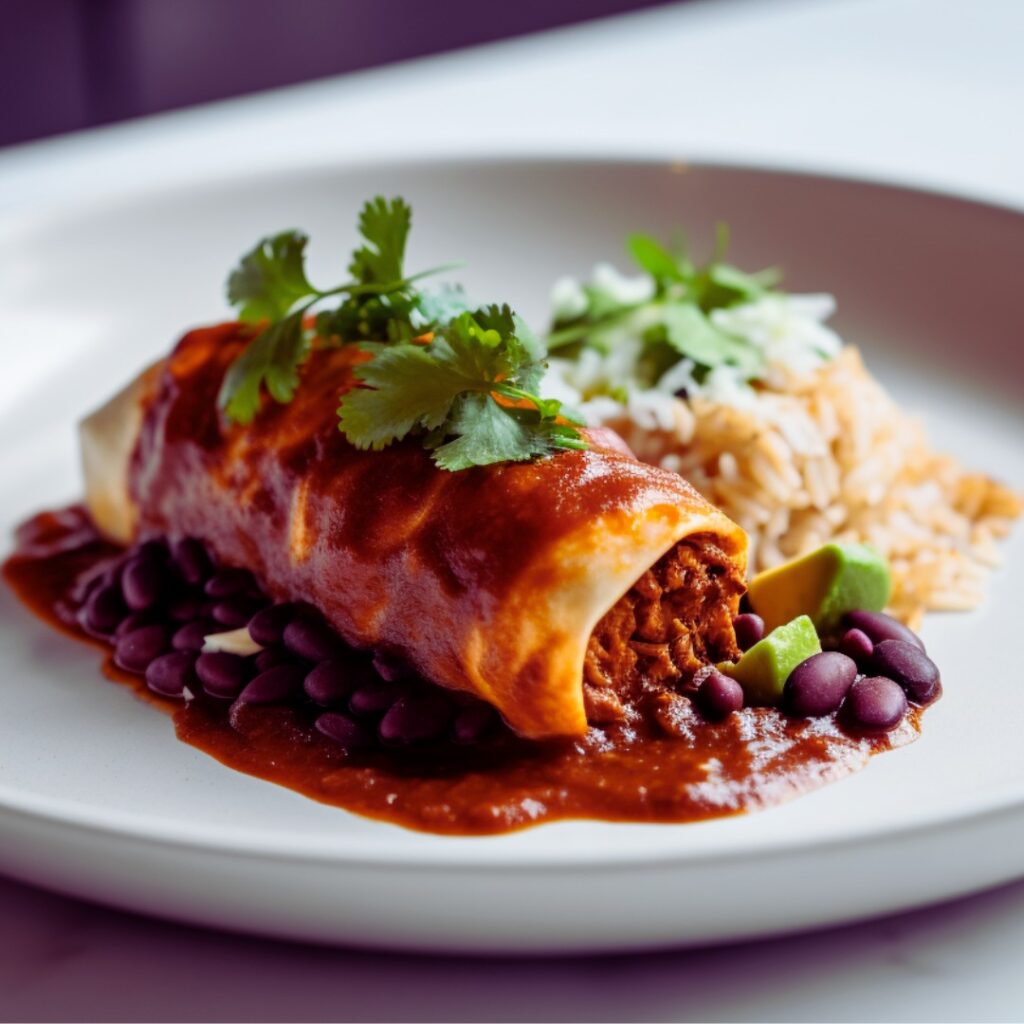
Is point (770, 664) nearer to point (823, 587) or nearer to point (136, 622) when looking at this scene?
point (823, 587)

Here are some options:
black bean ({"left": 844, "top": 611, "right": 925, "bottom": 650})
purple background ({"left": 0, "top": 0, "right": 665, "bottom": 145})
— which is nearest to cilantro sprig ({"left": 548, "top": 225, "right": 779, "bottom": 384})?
black bean ({"left": 844, "top": 611, "right": 925, "bottom": 650})

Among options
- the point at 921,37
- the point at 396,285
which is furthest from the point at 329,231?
the point at 921,37

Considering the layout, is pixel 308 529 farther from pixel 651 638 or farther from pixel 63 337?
pixel 63 337

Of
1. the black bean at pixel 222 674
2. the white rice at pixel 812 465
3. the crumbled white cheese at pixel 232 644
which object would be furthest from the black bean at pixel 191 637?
the white rice at pixel 812 465

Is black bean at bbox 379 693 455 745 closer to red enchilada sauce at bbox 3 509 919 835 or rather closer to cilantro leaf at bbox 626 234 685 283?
red enchilada sauce at bbox 3 509 919 835

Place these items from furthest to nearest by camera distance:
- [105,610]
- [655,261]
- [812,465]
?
[655,261], [812,465], [105,610]

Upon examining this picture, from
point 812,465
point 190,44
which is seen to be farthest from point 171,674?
point 190,44

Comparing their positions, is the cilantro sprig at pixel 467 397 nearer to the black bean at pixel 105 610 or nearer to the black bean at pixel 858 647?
the black bean at pixel 858 647
